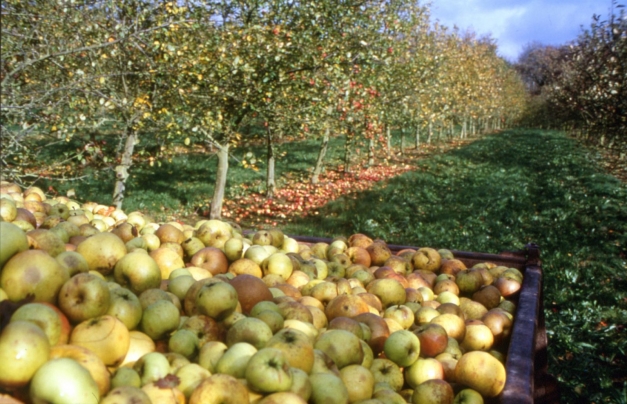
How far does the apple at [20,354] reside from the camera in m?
1.59

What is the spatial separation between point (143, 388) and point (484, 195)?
12.3 meters

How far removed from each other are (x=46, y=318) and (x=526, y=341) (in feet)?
7.01

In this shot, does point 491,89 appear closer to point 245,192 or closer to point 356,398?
point 245,192

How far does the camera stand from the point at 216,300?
7.95ft

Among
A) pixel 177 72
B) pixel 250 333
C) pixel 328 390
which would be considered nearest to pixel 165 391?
pixel 250 333

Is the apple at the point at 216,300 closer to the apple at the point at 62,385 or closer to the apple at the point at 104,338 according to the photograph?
the apple at the point at 104,338

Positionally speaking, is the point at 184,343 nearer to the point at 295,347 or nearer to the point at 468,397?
the point at 295,347

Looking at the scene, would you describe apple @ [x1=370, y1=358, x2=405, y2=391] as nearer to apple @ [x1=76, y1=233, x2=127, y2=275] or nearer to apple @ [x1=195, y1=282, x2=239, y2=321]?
apple @ [x1=195, y1=282, x2=239, y2=321]

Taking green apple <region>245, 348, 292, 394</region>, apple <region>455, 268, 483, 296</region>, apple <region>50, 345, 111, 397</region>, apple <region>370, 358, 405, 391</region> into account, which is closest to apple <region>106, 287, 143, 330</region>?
apple <region>50, 345, 111, 397</region>

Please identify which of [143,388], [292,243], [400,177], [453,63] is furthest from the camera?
[453,63]

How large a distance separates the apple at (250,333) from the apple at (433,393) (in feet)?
2.33

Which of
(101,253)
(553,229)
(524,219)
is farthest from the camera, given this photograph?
(524,219)

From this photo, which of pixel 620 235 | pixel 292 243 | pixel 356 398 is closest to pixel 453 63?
pixel 620 235

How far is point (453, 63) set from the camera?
31719 millimetres
